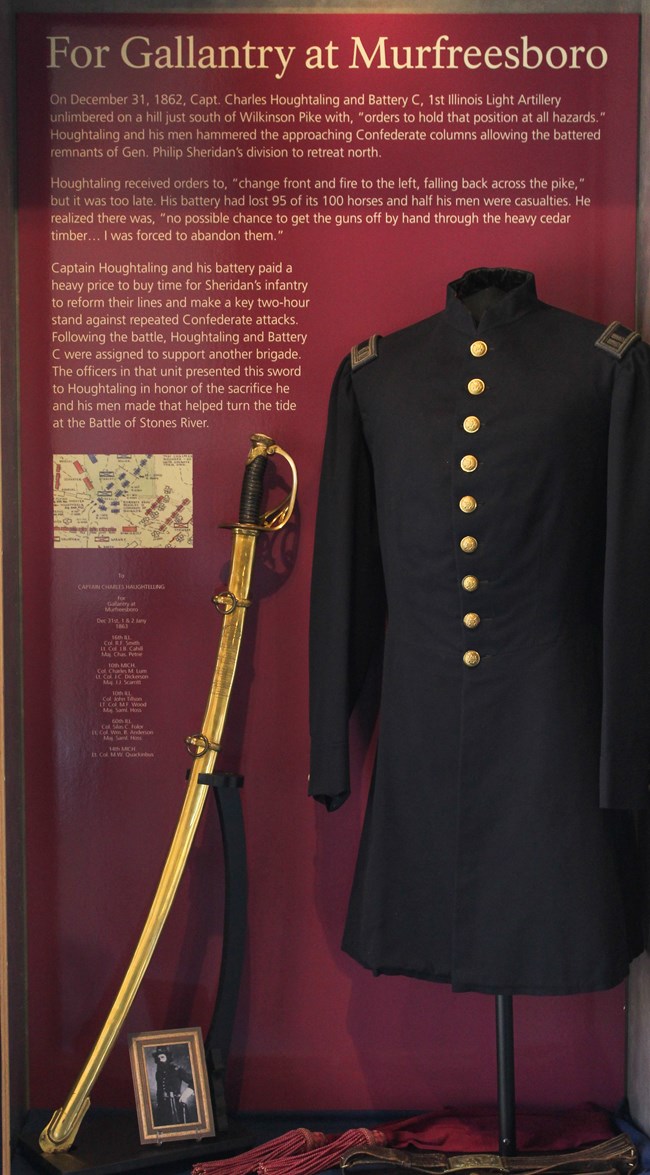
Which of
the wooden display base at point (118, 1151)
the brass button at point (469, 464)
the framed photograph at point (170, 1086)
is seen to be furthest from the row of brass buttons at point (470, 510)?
the wooden display base at point (118, 1151)

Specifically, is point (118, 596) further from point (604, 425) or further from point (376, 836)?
point (604, 425)

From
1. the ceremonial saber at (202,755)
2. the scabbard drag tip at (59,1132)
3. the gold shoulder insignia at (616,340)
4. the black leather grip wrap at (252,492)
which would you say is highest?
the gold shoulder insignia at (616,340)

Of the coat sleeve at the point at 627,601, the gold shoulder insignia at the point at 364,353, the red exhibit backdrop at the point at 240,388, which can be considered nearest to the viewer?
the coat sleeve at the point at 627,601

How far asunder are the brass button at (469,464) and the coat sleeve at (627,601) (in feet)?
0.80

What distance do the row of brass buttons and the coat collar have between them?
125mm

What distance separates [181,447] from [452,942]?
1.18m

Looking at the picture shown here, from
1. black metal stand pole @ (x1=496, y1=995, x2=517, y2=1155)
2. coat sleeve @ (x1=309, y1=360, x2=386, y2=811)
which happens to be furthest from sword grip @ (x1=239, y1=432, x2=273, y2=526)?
black metal stand pole @ (x1=496, y1=995, x2=517, y2=1155)

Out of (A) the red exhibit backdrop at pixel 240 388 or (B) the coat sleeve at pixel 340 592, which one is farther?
(A) the red exhibit backdrop at pixel 240 388

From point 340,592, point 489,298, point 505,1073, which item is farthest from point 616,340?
point 505,1073

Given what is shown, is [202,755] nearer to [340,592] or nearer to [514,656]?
[340,592]

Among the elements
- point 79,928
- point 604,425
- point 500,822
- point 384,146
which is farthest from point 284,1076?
point 384,146

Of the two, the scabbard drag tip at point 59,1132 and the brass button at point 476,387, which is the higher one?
the brass button at point 476,387

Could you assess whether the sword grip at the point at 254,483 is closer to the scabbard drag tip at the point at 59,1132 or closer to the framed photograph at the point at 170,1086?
the framed photograph at the point at 170,1086

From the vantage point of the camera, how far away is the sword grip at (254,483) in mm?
2373
